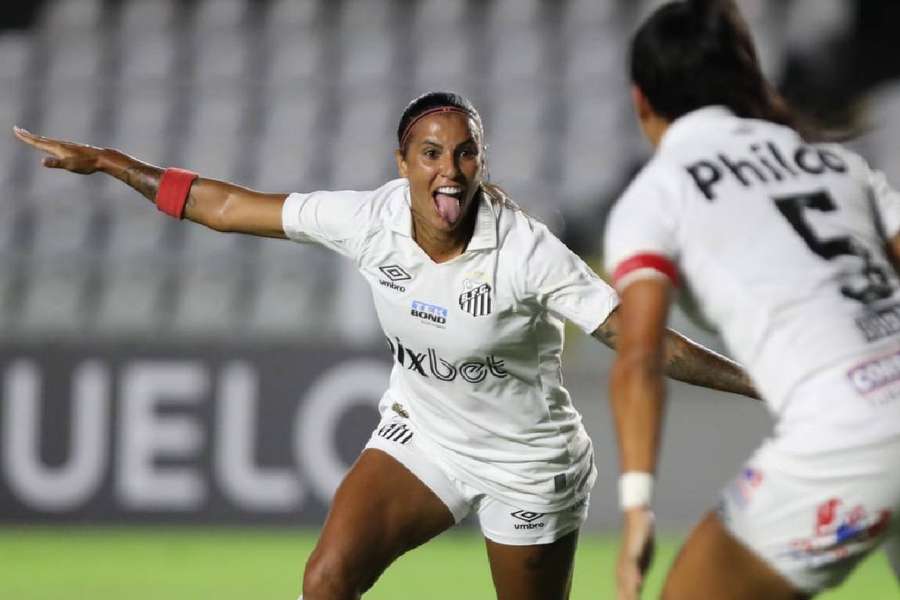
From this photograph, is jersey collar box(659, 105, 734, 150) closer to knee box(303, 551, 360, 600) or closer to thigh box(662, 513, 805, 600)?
thigh box(662, 513, 805, 600)

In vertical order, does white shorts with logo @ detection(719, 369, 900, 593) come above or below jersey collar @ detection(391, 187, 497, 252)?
below

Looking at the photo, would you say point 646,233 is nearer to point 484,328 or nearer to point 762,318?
point 762,318

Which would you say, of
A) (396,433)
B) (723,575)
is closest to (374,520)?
(396,433)

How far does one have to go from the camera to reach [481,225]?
436 cm

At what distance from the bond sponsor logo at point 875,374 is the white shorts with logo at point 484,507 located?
189 cm

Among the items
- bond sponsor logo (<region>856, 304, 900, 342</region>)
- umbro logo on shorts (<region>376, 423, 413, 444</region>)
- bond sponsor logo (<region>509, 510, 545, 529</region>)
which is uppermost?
bond sponsor logo (<region>856, 304, 900, 342</region>)

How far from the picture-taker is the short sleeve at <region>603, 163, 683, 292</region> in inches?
113

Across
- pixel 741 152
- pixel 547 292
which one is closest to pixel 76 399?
pixel 547 292

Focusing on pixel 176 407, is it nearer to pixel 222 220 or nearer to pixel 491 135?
pixel 491 135

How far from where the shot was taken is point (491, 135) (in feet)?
34.7

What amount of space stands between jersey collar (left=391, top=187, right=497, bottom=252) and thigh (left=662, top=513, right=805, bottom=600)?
1607 millimetres

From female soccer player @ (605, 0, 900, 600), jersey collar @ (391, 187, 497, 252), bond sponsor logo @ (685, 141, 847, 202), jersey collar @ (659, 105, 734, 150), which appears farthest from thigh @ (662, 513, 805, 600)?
jersey collar @ (391, 187, 497, 252)

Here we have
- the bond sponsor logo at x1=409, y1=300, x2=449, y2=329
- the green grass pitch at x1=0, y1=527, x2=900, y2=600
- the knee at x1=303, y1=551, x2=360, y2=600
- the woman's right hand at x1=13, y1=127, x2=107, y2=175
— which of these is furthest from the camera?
the green grass pitch at x1=0, y1=527, x2=900, y2=600

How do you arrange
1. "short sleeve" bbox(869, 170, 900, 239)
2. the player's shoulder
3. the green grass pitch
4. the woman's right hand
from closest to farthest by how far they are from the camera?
"short sleeve" bbox(869, 170, 900, 239), the player's shoulder, the woman's right hand, the green grass pitch
